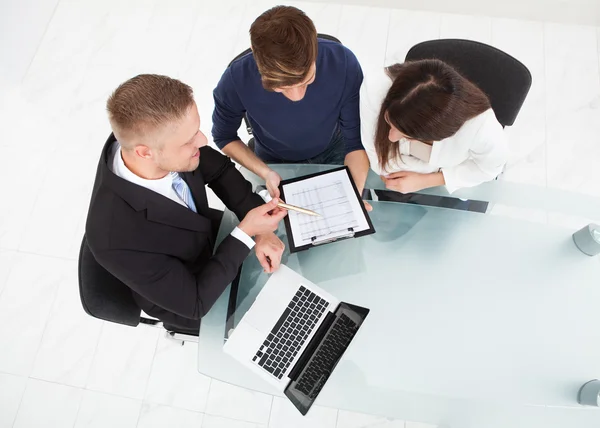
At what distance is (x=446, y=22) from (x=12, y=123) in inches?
119

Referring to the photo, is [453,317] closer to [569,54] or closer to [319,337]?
[319,337]

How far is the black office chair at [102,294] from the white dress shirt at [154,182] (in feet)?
0.87

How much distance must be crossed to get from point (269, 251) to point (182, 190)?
1.31 feet

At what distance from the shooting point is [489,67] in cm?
185

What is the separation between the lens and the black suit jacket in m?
1.50

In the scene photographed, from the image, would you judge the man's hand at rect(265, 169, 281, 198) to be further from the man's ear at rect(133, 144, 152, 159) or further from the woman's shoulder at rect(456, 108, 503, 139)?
the woman's shoulder at rect(456, 108, 503, 139)

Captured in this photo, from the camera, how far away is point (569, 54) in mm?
3059

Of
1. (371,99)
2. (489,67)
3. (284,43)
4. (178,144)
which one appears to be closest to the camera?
(284,43)

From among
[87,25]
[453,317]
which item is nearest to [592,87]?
[453,317]

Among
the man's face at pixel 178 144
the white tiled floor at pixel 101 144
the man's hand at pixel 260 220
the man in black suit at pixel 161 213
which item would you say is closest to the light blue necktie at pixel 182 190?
the man in black suit at pixel 161 213

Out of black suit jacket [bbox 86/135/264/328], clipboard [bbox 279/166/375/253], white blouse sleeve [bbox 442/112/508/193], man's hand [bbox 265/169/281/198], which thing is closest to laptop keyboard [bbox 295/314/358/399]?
clipboard [bbox 279/166/375/253]

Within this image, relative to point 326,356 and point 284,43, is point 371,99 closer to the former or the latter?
point 284,43

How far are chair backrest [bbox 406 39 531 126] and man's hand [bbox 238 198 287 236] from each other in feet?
2.83

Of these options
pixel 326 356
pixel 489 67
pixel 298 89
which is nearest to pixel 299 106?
pixel 298 89
